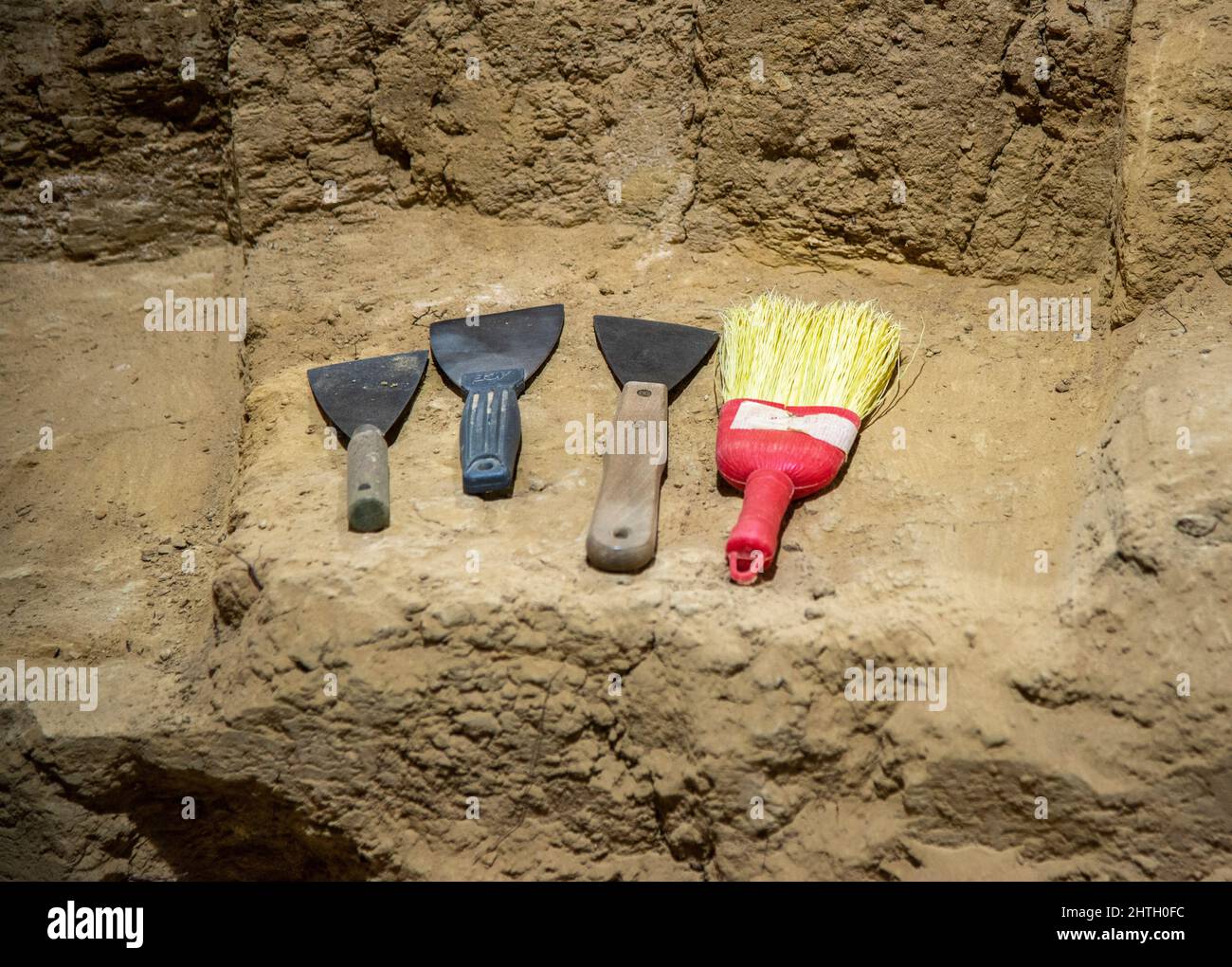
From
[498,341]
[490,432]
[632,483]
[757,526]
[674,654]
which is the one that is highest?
[498,341]

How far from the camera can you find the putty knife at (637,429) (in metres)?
2.55

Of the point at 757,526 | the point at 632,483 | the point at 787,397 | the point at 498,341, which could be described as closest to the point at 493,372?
the point at 498,341

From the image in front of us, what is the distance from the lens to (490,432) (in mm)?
2820

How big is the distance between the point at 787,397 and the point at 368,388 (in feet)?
3.24

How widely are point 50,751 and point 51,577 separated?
0.50 meters

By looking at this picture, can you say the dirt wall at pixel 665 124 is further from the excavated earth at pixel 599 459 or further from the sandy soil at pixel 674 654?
the sandy soil at pixel 674 654

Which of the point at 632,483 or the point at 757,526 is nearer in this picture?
the point at 757,526

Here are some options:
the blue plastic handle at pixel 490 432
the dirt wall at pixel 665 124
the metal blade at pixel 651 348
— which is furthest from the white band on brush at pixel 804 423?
the dirt wall at pixel 665 124

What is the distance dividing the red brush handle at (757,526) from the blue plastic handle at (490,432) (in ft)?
1.70

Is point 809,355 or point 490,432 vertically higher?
point 809,355

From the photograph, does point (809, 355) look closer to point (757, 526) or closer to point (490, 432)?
point (757, 526)

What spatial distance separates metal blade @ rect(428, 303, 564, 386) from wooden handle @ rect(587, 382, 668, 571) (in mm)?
280

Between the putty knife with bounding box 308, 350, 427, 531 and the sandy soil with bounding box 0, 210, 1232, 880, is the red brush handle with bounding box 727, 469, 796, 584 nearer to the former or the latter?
the sandy soil with bounding box 0, 210, 1232, 880

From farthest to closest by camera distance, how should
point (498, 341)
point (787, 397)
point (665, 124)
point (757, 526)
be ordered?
point (665, 124) < point (498, 341) < point (787, 397) < point (757, 526)
